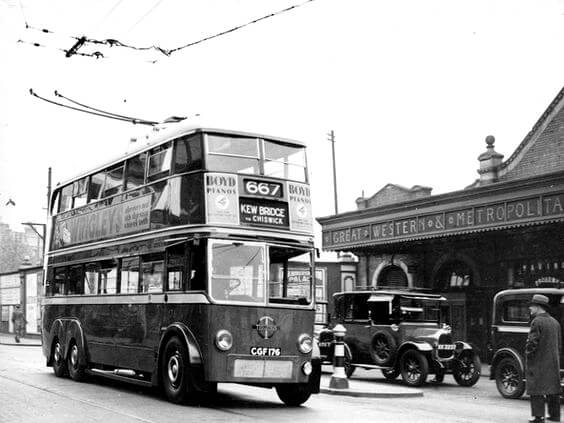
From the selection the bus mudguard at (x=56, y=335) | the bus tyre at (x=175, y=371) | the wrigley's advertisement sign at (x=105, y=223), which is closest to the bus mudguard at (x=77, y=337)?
the bus mudguard at (x=56, y=335)

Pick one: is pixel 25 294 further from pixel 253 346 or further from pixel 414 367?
pixel 253 346

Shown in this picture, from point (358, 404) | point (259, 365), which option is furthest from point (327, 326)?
point (259, 365)

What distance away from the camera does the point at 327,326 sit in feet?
65.6

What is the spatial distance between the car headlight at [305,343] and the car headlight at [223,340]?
1118mm

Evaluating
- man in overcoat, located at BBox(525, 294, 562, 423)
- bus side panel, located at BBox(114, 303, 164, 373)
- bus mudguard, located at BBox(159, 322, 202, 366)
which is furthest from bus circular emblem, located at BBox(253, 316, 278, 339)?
man in overcoat, located at BBox(525, 294, 562, 423)

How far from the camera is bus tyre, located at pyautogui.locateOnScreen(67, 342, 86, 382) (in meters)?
14.8

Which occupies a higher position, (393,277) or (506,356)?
(393,277)

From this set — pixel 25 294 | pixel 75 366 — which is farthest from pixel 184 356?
pixel 25 294

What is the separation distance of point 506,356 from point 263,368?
573 cm

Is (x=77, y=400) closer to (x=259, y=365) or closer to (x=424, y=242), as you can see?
(x=259, y=365)

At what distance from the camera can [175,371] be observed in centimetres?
1111

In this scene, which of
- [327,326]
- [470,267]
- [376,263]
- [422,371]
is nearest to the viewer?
[422,371]

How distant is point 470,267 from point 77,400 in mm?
16213

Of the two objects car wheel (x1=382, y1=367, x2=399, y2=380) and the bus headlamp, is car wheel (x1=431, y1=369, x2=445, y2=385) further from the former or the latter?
the bus headlamp
